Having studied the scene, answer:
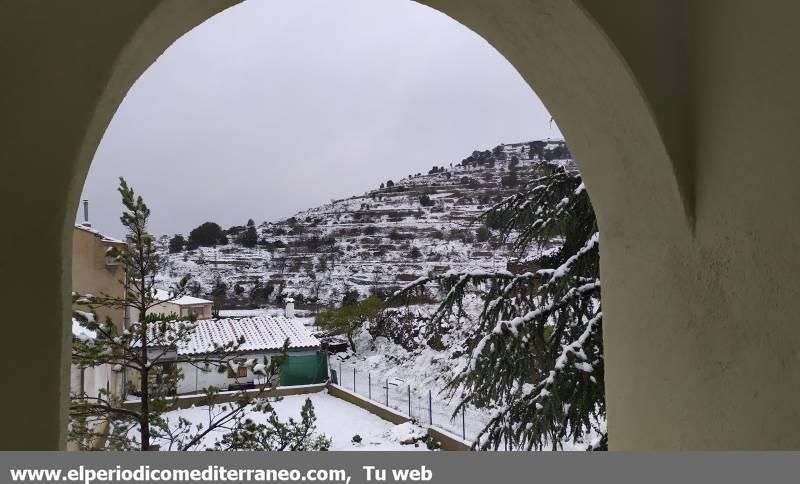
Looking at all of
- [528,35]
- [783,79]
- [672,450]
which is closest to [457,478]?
[672,450]

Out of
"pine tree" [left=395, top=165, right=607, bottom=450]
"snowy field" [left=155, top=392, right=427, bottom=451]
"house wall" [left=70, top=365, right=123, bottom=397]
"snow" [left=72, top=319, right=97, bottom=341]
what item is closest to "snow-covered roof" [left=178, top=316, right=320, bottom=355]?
"snowy field" [left=155, top=392, right=427, bottom=451]

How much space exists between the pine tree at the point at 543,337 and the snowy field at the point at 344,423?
14.1 feet

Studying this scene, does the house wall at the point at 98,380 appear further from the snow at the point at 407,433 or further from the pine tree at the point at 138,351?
the snow at the point at 407,433

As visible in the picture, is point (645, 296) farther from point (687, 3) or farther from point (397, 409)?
point (397, 409)

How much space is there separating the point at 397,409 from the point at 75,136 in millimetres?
10524

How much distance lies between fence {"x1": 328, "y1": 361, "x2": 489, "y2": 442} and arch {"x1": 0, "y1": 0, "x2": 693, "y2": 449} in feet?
26.1

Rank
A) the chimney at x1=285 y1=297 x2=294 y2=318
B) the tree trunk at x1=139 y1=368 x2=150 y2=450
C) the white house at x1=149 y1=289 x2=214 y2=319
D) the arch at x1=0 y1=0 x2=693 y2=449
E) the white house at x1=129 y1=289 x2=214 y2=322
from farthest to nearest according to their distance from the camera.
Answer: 1. the chimney at x1=285 y1=297 x2=294 y2=318
2. the white house at x1=149 y1=289 x2=214 y2=319
3. the white house at x1=129 y1=289 x2=214 y2=322
4. the tree trunk at x1=139 y1=368 x2=150 y2=450
5. the arch at x1=0 y1=0 x2=693 y2=449

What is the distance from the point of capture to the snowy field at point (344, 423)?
773cm

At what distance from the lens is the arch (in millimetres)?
937

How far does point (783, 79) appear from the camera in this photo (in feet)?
3.17

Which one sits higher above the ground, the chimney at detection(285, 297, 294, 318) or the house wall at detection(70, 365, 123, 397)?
the chimney at detection(285, 297, 294, 318)

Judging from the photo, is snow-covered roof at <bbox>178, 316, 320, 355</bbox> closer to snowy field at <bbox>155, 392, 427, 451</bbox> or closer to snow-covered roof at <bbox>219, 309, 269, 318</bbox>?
snow-covered roof at <bbox>219, 309, 269, 318</bbox>

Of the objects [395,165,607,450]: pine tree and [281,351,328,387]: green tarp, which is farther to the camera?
[281,351,328,387]: green tarp

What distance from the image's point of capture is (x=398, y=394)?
463 inches
